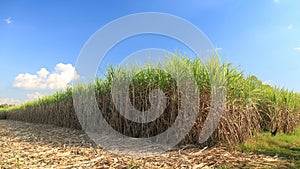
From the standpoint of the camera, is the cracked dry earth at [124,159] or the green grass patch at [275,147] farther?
the green grass patch at [275,147]

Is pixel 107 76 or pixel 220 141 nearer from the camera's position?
pixel 220 141

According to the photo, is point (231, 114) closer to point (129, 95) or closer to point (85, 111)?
point (129, 95)

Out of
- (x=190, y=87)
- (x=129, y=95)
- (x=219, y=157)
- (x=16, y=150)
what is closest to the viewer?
(x=219, y=157)

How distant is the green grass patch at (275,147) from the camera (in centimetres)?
330

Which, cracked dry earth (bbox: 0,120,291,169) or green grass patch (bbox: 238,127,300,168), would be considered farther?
green grass patch (bbox: 238,127,300,168)

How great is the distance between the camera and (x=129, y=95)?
4090 mm

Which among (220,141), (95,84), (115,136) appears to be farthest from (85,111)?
(220,141)

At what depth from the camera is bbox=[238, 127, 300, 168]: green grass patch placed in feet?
10.8

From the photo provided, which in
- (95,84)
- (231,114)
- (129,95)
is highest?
(95,84)

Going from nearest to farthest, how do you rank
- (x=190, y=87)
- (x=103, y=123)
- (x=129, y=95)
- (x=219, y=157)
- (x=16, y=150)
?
1. (x=219, y=157)
2. (x=16, y=150)
3. (x=190, y=87)
4. (x=129, y=95)
5. (x=103, y=123)

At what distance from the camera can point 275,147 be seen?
379cm

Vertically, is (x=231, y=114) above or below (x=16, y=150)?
above

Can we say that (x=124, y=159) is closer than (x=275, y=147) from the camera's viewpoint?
Yes

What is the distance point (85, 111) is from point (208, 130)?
3032 mm
